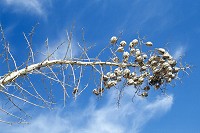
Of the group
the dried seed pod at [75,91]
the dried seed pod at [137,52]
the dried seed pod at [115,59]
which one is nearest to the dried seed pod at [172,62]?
the dried seed pod at [137,52]

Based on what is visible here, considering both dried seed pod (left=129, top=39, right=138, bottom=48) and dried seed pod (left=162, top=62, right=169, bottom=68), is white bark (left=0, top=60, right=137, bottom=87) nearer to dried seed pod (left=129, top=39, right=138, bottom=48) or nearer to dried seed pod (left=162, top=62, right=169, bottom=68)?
dried seed pod (left=129, top=39, right=138, bottom=48)

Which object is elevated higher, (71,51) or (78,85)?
(71,51)

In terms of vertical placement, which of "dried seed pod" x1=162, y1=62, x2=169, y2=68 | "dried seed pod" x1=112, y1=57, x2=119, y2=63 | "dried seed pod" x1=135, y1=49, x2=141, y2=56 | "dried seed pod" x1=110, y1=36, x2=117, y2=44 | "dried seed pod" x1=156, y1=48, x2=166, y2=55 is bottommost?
"dried seed pod" x1=162, y1=62, x2=169, y2=68

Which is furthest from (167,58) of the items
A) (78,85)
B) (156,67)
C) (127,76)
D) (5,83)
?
(5,83)

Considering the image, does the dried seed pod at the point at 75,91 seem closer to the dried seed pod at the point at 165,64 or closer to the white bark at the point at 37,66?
the white bark at the point at 37,66

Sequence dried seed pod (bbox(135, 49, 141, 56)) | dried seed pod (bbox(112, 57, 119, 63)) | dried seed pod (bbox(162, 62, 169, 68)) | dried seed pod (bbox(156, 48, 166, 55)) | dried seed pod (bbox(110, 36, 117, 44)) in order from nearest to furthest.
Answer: dried seed pod (bbox(162, 62, 169, 68)) < dried seed pod (bbox(156, 48, 166, 55)) < dried seed pod (bbox(135, 49, 141, 56)) < dried seed pod (bbox(110, 36, 117, 44)) < dried seed pod (bbox(112, 57, 119, 63))

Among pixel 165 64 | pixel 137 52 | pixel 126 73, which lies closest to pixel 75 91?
pixel 126 73

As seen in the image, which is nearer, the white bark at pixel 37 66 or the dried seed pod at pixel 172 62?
the dried seed pod at pixel 172 62

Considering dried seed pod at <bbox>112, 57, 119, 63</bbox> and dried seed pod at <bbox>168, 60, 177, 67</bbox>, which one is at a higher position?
dried seed pod at <bbox>112, 57, 119, 63</bbox>

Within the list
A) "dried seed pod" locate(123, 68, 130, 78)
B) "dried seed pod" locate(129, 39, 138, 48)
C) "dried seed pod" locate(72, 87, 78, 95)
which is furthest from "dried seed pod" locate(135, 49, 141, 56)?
"dried seed pod" locate(72, 87, 78, 95)

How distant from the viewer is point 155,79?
560 cm

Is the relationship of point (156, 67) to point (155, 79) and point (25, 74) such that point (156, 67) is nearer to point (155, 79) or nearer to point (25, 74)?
point (155, 79)

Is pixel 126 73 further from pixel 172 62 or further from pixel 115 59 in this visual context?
pixel 172 62

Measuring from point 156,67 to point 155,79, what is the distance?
6.5 inches
